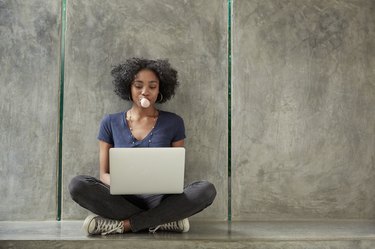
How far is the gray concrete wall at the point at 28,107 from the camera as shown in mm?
3420

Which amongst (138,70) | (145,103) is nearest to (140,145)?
(145,103)

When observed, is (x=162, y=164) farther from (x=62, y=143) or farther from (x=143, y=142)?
(x=62, y=143)

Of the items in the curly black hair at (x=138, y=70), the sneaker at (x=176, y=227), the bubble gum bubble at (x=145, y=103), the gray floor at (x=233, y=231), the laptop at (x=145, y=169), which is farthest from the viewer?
the curly black hair at (x=138, y=70)

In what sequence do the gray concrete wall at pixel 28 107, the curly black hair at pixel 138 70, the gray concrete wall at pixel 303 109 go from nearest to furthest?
the curly black hair at pixel 138 70, the gray concrete wall at pixel 28 107, the gray concrete wall at pixel 303 109

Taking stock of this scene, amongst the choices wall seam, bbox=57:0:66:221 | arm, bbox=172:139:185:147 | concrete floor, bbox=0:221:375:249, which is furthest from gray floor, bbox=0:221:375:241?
arm, bbox=172:139:185:147

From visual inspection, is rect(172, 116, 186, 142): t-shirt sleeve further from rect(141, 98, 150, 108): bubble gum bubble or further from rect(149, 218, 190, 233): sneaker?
rect(149, 218, 190, 233): sneaker

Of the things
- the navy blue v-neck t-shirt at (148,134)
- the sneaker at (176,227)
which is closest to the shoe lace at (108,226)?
the sneaker at (176,227)

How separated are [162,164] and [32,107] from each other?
136 centimetres

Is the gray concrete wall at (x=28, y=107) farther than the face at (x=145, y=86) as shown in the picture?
Result: Yes

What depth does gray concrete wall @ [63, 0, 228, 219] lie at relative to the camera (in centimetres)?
349

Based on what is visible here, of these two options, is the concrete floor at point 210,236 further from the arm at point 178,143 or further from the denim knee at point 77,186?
the arm at point 178,143

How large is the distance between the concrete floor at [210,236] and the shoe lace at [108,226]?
72 millimetres

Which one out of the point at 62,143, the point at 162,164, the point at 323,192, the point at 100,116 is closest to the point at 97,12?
the point at 100,116

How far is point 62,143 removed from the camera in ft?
11.4
